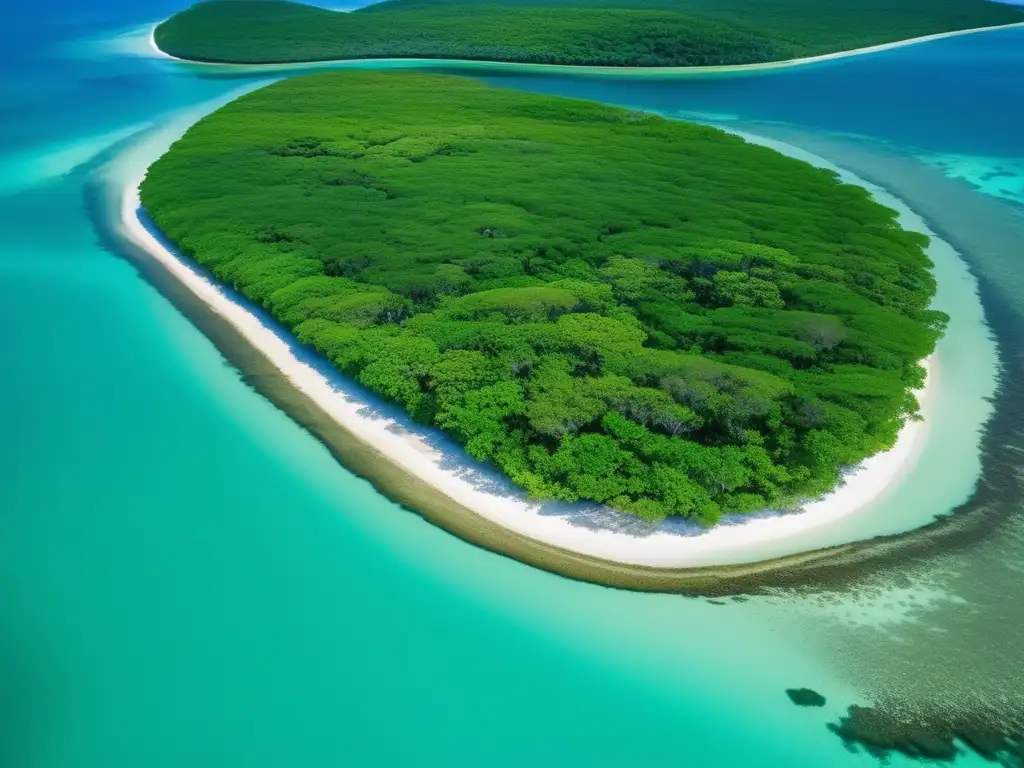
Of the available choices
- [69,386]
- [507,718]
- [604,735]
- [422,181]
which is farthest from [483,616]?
[422,181]

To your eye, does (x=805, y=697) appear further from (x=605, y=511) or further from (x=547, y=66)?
(x=547, y=66)

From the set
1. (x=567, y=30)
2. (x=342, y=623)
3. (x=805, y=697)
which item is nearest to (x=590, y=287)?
(x=342, y=623)

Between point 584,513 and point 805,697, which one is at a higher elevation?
point 584,513

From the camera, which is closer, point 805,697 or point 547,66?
point 805,697

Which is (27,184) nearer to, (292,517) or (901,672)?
(292,517)

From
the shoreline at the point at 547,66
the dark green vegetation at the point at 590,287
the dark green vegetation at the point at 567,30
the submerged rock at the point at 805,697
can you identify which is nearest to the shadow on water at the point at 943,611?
the submerged rock at the point at 805,697

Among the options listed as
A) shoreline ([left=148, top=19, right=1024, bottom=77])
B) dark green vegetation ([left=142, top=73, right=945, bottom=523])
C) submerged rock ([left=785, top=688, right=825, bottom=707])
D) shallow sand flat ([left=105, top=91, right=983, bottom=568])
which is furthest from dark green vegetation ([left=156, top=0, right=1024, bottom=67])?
submerged rock ([left=785, top=688, right=825, bottom=707])

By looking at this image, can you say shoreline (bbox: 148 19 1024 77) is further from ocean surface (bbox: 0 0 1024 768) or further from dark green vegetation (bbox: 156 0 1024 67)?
ocean surface (bbox: 0 0 1024 768)
